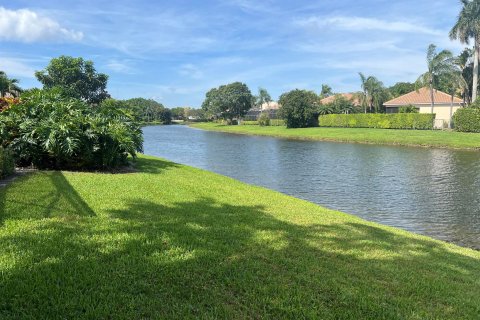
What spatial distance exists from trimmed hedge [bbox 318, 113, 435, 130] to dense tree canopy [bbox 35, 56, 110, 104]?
3949 centimetres

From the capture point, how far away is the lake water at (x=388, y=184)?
11.8m

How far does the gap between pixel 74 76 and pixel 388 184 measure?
6033 cm

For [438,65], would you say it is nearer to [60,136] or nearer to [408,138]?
[408,138]

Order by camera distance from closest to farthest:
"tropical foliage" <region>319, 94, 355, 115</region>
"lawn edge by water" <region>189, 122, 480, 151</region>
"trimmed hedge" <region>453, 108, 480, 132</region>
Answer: "lawn edge by water" <region>189, 122, 480, 151</region> → "trimmed hedge" <region>453, 108, 480, 132</region> → "tropical foliage" <region>319, 94, 355, 115</region>

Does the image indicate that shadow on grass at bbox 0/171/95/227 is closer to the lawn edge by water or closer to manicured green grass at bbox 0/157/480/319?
manicured green grass at bbox 0/157/480/319

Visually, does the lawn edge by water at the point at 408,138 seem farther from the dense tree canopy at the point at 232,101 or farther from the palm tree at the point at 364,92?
the dense tree canopy at the point at 232,101

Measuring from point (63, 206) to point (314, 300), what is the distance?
4.53m

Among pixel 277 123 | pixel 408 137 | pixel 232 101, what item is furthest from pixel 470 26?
pixel 232 101

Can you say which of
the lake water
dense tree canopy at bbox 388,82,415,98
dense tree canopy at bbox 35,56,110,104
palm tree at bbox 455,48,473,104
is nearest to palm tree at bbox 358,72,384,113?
palm tree at bbox 455,48,473,104

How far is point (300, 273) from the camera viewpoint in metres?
4.46

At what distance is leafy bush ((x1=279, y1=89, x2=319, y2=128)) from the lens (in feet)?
211

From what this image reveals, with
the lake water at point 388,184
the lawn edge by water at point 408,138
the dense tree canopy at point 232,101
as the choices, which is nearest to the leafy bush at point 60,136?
the lake water at point 388,184

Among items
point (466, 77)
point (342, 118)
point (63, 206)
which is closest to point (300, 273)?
point (63, 206)

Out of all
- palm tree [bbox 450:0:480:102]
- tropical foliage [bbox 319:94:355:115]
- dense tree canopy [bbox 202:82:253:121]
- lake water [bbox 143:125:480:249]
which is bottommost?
lake water [bbox 143:125:480:249]
